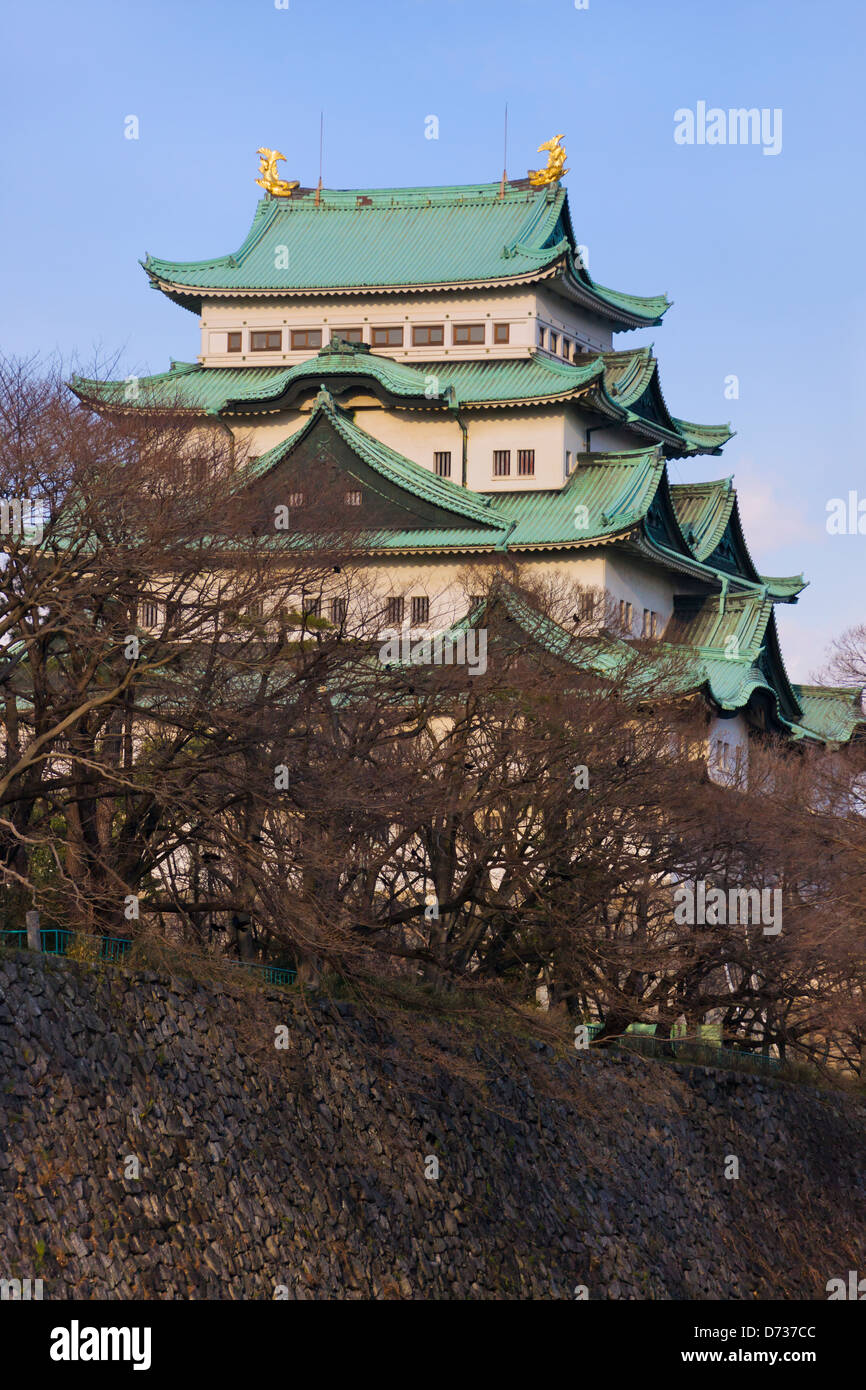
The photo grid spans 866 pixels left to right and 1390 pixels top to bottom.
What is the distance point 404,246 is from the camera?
2480 inches

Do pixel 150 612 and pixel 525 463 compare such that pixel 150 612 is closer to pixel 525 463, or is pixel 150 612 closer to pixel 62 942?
pixel 62 942

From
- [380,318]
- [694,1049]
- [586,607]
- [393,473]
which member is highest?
[380,318]

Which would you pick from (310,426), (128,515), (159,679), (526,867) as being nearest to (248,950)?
(526,867)

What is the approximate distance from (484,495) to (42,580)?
33.5 m

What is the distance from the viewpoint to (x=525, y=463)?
59750 millimetres

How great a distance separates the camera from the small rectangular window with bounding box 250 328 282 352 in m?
62.4

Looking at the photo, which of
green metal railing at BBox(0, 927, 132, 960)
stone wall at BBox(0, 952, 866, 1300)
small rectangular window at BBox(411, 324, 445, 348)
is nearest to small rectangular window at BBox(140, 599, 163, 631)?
green metal railing at BBox(0, 927, 132, 960)

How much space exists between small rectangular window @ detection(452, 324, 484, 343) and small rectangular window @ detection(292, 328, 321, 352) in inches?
162

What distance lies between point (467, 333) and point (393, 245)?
158 inches

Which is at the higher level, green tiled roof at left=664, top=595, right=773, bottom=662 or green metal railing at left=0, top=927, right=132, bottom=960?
green tiled roof at left=664, top=595, right=773, bottom=662

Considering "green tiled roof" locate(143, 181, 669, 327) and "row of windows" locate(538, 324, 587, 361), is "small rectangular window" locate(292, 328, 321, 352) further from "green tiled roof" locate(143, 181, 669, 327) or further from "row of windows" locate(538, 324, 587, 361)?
"row of windows" locate(538, 324, 587, 361)

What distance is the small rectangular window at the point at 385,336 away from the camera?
61.7 metres

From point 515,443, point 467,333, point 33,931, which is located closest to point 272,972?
point 33,931
